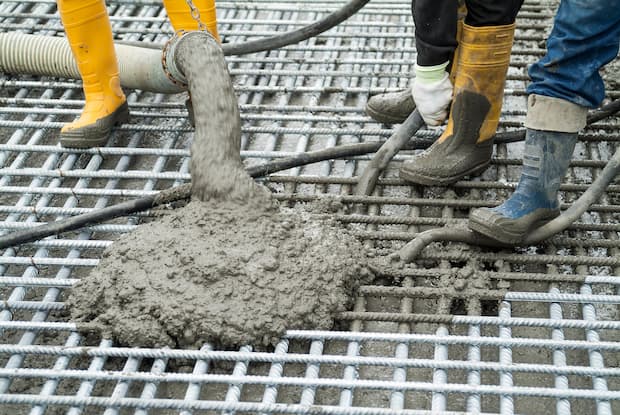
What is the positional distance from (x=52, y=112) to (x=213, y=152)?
943 mm

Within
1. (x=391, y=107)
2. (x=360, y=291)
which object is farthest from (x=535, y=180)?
(x=391, y=107)

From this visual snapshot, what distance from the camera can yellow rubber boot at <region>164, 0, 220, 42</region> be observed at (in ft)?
8.05

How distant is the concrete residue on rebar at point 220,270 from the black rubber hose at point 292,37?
0.88m

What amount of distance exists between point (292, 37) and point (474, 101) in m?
1.07

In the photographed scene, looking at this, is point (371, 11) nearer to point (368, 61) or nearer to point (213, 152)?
point (368, 61)

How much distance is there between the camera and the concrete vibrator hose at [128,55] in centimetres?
275

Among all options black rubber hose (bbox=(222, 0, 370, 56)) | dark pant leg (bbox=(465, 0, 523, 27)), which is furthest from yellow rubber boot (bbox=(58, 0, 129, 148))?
dark pant leg (bbox=(465, 0, 523, 27))

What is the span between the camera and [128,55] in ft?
9.23

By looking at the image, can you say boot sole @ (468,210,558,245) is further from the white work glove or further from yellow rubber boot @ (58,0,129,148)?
yellow rubber boot @ (58,0,129,148)

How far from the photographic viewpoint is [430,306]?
202 centimetres

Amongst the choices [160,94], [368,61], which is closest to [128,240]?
[160,94]

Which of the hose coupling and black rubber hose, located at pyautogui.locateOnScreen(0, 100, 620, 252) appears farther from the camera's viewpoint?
the hose coupling

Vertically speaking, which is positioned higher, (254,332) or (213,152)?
(213,152)

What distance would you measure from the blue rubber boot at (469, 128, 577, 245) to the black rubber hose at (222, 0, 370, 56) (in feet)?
4.01
